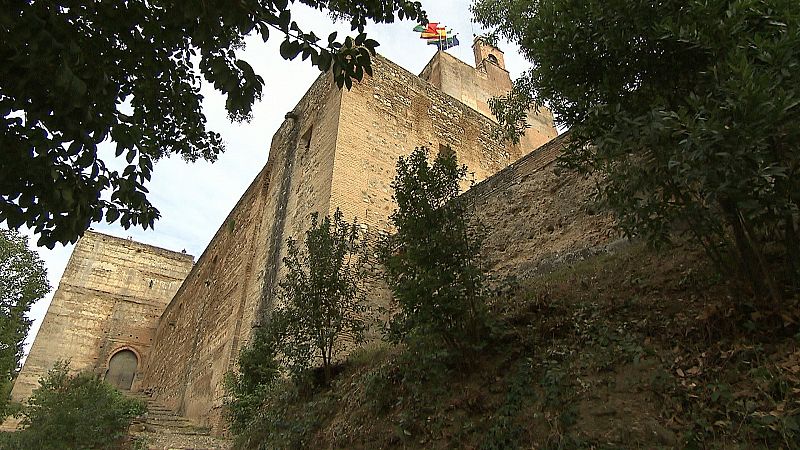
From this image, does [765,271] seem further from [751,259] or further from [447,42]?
[447,42]

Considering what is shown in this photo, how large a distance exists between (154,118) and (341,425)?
137 inches

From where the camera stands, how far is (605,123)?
3695mm

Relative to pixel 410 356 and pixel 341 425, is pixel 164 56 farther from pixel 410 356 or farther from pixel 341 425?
pixel 341 425

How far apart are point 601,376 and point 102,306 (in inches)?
1093

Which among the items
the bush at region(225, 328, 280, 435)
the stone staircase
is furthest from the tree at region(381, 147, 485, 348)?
the stone staircase

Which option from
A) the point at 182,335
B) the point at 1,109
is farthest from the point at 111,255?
the point at 1,109

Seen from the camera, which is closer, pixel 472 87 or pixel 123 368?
pixel 472 87

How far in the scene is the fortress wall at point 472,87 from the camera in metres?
17.6

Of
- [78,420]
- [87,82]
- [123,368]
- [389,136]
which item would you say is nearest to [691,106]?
[87,82]

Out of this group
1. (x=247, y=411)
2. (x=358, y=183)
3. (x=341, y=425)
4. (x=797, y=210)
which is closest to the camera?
(x=797, y=210)

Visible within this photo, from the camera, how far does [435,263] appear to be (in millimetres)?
4418

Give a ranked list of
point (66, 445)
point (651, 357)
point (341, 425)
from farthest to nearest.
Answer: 1. point (66, 445)
2. point (341, 425)
3. point (651, 357)

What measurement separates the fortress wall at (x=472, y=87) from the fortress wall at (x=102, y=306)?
63.9ft

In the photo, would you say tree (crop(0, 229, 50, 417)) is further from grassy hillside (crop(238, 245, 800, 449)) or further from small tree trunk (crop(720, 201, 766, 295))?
small tree trunk (crop(720, 201, 766, 295))
